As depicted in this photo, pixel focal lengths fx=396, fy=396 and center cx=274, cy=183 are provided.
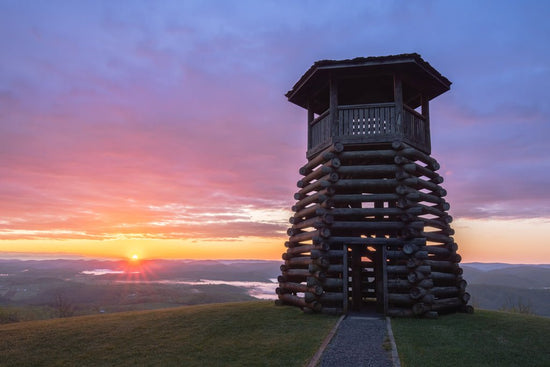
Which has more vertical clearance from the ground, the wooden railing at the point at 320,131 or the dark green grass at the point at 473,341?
the wooden railing at the point at 320,131

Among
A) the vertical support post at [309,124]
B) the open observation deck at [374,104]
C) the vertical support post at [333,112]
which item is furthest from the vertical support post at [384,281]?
the vertical support post at [309,124]

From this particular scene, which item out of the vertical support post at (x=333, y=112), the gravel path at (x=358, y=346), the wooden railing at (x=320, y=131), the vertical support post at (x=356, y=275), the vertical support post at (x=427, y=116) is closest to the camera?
the gravel path at (x=358, y=346)

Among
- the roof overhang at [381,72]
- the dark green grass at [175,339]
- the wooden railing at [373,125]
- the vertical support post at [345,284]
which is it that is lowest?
the dark green grass at [175,339]

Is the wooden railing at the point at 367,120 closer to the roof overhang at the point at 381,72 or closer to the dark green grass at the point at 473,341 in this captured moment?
the roof overhang at the point at 381,72

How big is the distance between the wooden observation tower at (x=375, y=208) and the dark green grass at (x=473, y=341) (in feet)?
5.27

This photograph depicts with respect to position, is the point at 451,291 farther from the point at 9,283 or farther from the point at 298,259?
the point at 9,283

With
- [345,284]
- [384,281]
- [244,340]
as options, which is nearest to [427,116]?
[384,281]

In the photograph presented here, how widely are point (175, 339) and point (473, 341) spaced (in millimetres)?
9177

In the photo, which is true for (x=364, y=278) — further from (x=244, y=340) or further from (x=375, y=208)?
(x=244, y=340)

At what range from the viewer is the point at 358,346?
431 inches

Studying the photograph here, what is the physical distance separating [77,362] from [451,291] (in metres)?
14.7

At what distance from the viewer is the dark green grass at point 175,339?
10703 millimetres

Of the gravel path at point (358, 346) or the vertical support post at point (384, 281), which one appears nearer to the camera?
the gravel path at point (358, 346)

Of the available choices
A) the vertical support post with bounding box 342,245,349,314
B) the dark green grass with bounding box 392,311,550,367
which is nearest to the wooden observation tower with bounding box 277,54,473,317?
the vertical support post with bounding box 342,245,349,314
